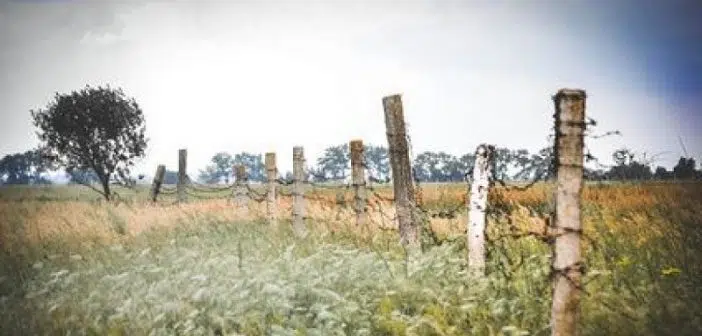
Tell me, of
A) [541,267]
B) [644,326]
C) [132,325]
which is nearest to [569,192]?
[644,326]

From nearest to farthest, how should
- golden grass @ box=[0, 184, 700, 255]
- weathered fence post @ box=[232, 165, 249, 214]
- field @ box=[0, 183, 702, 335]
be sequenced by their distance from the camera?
1. field @ box=[0, 183, 702, 335]
2. golden grass @ box=[0, 184, 700, 255]
3. weathered fence post @ box=[232, 165, 249, 214]

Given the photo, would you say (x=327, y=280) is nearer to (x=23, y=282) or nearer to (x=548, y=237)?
(x=548, y=237)

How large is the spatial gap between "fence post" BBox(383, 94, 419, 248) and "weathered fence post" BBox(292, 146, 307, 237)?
2.58 metres

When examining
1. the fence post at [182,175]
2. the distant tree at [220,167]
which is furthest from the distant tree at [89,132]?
the distant tree at [220,167]

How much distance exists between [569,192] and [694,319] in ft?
Answer: 3.91

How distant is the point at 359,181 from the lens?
27.3ft

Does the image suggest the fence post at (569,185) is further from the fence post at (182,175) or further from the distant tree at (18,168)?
the distant tree at (18,168)

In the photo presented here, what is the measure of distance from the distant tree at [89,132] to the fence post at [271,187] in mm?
15806

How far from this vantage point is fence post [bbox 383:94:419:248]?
253 inches

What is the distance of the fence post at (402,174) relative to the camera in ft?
21.0

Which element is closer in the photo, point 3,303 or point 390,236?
point 3,303

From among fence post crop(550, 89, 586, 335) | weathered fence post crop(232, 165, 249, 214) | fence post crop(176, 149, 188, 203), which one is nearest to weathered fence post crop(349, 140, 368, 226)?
fence post crop(550, 89, 586, 335)

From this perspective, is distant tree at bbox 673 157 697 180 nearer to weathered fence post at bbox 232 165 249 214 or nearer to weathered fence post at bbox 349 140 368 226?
weathered fence post at bbox 349 140 368 226

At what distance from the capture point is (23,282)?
7.53 metres
